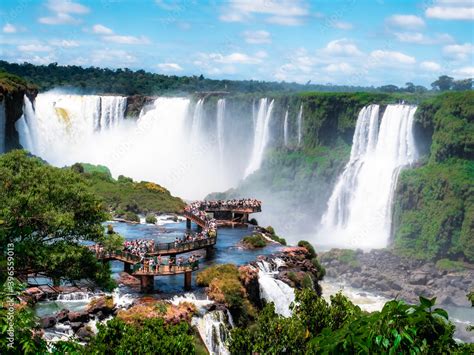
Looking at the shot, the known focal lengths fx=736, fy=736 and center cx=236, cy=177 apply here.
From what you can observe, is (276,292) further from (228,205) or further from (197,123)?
(197,123)

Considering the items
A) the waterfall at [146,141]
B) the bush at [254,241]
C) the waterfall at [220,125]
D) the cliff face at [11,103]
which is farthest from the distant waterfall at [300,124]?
the bush at [254,241]

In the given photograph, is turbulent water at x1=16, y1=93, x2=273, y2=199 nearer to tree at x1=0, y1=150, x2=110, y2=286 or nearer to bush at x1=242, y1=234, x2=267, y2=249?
bush at x1=242, y1=234, x2=267, y2=249

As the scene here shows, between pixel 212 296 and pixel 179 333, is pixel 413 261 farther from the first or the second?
pixel 179 333

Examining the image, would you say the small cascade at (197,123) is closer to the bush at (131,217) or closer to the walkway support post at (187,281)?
the bush at (131,217)

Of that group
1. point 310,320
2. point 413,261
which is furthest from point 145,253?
point 413,261

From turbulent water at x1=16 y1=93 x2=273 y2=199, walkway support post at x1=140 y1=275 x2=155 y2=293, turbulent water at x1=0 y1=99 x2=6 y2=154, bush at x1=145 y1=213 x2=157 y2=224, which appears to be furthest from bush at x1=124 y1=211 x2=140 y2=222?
turbulent water at x1=16 y1=93 x2=273 y2=199

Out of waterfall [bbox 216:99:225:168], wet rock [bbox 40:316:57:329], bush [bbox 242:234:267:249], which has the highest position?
waterfall [bbox 216:99:225:168]
